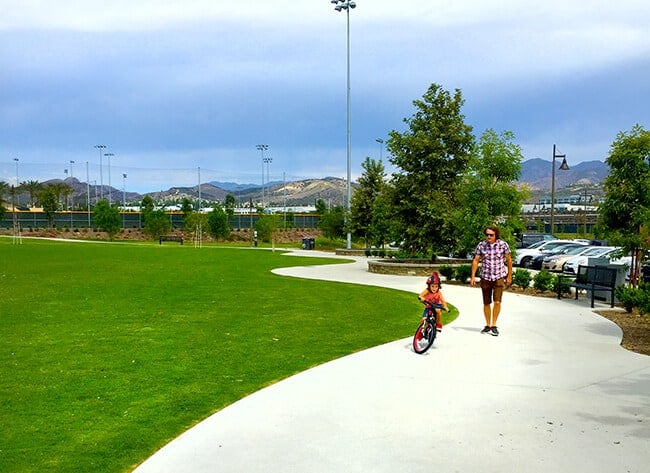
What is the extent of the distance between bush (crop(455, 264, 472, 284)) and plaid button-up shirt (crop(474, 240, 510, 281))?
9.36 m

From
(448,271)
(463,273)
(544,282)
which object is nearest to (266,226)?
(448,271)

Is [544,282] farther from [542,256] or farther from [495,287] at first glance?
[542,256]

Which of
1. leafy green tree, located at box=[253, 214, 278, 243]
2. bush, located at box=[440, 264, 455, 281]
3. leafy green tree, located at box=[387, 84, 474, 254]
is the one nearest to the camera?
bush, located at box=[440, 264, 455, 281]

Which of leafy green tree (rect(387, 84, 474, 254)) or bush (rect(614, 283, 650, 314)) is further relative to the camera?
leafy green tree (rect(387, 84, 474, 254))

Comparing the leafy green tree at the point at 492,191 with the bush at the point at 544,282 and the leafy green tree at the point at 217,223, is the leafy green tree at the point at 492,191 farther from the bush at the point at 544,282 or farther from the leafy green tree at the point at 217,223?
the leafy green tree at the point at 217,223

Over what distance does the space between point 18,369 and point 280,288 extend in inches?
402

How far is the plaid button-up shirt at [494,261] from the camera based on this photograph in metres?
10.0

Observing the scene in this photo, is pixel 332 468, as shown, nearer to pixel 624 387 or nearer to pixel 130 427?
pixel 130 427

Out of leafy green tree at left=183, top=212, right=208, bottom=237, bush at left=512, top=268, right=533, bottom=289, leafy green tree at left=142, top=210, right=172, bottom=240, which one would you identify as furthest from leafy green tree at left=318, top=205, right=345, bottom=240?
bush at left=512, top=268, right=533, bottom=289

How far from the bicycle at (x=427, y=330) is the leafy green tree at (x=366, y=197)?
103ft

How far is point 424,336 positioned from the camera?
8.88m

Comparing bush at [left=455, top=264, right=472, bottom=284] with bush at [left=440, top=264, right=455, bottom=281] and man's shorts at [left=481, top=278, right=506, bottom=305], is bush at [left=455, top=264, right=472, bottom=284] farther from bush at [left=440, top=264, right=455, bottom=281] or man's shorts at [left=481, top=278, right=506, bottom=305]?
man's shorts at [left=481, top=278, right=506, bottom=305]

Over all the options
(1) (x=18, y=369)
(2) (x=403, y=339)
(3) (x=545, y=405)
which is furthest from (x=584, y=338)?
(1) (x=18, y=369)

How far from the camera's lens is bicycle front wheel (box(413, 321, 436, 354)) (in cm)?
878
